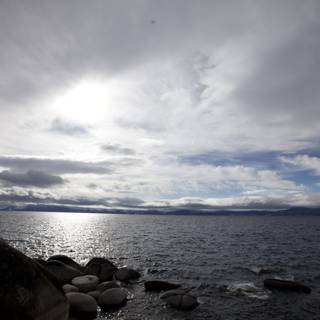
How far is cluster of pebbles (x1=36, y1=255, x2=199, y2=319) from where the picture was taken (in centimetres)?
1825

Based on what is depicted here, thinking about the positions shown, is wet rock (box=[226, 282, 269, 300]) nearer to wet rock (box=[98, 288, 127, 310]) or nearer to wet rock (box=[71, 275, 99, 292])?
wet rock (box=[98, 288, 127, 310])

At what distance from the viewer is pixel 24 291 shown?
37.6ft

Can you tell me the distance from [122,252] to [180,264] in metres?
15.2

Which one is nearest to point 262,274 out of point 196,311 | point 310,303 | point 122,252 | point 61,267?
point 310,303

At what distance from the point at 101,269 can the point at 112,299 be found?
6830mm

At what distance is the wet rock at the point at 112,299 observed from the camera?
19.8m

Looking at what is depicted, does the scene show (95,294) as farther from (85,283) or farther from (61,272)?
(61,272)

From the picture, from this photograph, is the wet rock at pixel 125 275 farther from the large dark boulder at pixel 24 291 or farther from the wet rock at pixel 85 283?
the large dark boulder at pixel 24 291

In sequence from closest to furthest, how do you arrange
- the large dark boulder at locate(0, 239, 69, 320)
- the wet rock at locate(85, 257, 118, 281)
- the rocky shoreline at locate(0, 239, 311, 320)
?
the large dark boulder at locate(0, 239, 69, 320)
the rocky shoreline at locate(0, 239, 311, 320)
the wet rock at locate(85, 257, 118, 281)

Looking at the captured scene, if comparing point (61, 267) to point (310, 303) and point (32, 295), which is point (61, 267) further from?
point (310, 303)

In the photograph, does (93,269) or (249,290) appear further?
(93,269)

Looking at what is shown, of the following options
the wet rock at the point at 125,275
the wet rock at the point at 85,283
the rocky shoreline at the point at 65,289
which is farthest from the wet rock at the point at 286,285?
the wet rock at the point at 85,283

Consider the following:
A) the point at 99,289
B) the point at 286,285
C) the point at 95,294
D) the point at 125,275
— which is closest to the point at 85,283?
the point at 99,289

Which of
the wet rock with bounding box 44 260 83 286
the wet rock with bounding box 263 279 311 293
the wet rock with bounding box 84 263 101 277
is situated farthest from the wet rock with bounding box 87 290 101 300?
the wet rock with bounding box 263 279 311 293
